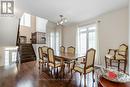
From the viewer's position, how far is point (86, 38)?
7.25 meters

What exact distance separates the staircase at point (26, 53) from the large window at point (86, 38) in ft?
10.5

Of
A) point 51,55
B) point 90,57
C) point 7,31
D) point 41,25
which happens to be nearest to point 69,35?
point 41,25

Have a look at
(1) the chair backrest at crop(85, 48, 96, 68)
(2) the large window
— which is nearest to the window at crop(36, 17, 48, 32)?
(2) the large window

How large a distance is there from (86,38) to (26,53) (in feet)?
13.2

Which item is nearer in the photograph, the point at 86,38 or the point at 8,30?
the point at 8,30

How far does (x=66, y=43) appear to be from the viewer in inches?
352

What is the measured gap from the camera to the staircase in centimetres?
761

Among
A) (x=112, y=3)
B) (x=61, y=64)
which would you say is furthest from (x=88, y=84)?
(x=112, y=3)

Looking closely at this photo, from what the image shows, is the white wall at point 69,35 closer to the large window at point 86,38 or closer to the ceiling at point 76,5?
the large window at point 86,38

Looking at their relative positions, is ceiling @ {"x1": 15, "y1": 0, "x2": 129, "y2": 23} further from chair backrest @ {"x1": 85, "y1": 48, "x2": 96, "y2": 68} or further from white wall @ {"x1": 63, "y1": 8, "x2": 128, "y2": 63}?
chair backrest @ {"x1": 85, "y1": 48, "x2": 96, "y2": 68}

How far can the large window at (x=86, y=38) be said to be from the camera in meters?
6.72

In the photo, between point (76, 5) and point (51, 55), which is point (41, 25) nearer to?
point (76, 5)

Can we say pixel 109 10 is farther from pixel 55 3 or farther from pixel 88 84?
pixel 88 84

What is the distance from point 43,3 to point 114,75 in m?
4.50
